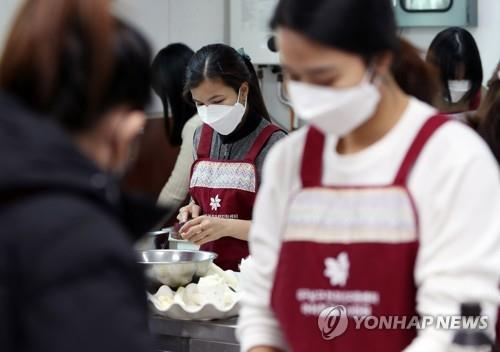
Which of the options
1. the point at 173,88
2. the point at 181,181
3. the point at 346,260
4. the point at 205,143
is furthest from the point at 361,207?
the point at 173,88

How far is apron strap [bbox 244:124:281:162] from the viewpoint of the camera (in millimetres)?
2469

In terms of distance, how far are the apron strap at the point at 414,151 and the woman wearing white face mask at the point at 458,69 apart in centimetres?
135

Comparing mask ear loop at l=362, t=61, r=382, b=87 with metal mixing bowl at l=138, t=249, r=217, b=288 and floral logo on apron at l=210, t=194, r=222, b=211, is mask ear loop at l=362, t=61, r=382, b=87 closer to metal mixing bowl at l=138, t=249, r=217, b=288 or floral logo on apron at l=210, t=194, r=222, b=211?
metal mixing bowl at l=138, t=249, r=217, b=288

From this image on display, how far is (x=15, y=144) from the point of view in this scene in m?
0.79

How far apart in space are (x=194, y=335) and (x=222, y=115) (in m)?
0.78

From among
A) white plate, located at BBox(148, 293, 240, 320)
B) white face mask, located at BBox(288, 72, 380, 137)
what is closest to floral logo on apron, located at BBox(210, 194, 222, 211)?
white plate, located at BBox(148, 293, 240, 320)

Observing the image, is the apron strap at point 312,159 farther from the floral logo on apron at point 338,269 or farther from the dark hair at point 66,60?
the dark hair at point 66,60

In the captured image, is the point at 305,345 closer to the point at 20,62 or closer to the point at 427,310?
the point at 427,310

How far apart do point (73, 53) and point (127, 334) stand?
0.30 metres

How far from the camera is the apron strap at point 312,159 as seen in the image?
128cm

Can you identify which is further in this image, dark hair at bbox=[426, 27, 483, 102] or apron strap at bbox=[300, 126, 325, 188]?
dark hair at bbox=[426, 27, 483, 102]

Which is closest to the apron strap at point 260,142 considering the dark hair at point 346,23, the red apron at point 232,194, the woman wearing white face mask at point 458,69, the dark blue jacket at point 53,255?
the red apron at point 232,194

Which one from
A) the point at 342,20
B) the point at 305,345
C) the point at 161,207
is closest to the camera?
the point at 161,207

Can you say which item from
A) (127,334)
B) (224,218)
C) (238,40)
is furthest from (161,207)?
(238,40)
